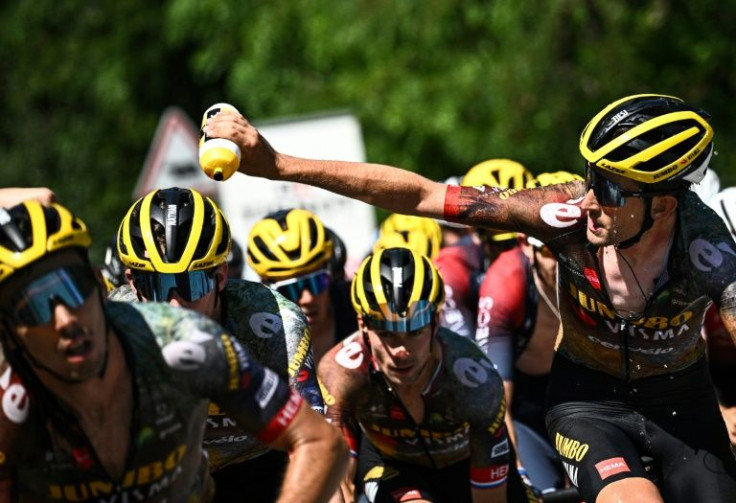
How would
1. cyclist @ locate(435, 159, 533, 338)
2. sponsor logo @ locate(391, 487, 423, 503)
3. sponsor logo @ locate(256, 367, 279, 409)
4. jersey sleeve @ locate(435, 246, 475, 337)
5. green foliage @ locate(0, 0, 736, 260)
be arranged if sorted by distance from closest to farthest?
sponsor logo @ locate(256, 367, 279, 409)
sponsor logo @ locate(391, 487, 423, 503)
jersey sleeve @ locate(435, 246, 475, 337)
cyclist @ locate(435, 159, 533, 338)
green foliage @ locate(0, 0, 736, 260)

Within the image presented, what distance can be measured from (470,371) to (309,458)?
102 inches

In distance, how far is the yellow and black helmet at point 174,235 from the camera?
589 centimetres

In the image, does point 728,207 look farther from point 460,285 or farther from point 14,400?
point 14,400

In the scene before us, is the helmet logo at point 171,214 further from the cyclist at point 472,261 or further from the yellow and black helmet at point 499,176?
the yellow and black helmet at point 499,176

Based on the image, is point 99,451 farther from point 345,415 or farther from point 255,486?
point 345,415

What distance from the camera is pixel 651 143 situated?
5500mm

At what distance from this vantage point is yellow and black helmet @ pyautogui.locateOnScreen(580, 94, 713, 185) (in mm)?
5492

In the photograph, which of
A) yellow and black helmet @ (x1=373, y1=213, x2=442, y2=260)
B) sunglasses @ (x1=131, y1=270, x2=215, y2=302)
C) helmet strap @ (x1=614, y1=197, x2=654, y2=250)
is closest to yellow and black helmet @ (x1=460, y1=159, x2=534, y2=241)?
yellow and black helmet @ (x1=373, y1=213, x2=442, y2=260)

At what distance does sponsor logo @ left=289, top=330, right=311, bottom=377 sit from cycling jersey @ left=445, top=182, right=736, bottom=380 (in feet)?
2.67

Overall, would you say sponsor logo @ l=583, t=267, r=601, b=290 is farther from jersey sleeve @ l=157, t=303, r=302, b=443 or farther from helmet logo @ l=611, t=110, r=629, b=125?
jersey sleeve @ l=157, t=303, r=302, b=443

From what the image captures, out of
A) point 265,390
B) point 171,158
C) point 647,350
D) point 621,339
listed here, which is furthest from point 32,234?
point 171,158

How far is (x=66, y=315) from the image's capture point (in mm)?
4098

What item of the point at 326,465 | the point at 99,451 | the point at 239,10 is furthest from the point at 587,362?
the point at 239,10

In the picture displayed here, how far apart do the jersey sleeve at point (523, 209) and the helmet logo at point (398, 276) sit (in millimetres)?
773
